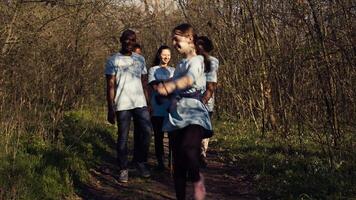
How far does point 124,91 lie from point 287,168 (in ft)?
7.81

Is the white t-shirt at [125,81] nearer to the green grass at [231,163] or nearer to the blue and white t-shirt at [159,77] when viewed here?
the blue and white t-shirt at [159,77]

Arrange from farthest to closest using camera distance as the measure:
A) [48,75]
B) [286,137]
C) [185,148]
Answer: [48,75]
[286,137]
[185,148]

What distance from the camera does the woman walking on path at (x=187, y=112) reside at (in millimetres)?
4637

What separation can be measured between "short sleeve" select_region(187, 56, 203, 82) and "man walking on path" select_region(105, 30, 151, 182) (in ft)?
6.82

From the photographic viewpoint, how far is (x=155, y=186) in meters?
6.56

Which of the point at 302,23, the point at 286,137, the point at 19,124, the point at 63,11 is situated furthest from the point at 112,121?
the point at 63,11

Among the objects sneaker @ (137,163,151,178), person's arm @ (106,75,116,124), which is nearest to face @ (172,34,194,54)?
person's arm @ (106,75,116,124)

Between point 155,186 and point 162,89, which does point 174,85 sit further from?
point 155,186

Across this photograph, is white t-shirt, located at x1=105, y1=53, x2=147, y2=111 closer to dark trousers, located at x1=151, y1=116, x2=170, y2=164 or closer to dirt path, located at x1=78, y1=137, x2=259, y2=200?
A: dark trousers, located at x1=151, y1=116, x2=170, y2=164

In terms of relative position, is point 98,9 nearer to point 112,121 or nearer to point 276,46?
point 276,46

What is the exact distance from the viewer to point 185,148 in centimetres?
464

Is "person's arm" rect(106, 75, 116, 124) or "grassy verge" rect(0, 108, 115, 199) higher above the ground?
"person's arm" rect(106, 75, 116, 124)

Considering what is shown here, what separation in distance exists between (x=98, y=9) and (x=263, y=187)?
27.0 feet

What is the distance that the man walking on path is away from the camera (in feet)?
21.8
